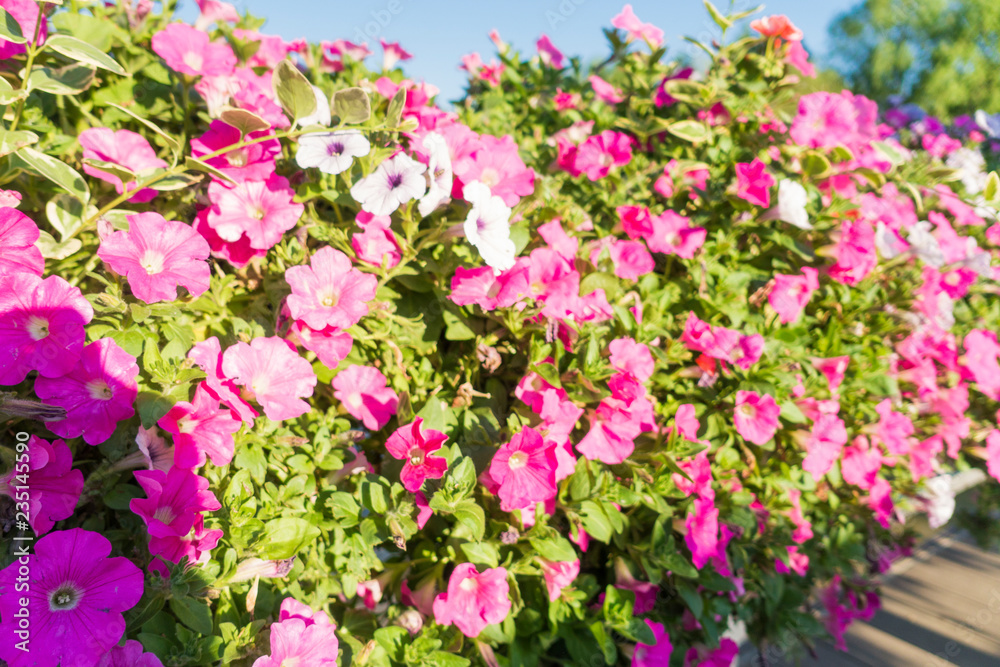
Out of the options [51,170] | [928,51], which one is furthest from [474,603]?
[928,51]

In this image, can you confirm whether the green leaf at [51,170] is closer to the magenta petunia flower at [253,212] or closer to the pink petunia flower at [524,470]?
the magenta petunia flower at [253,212]

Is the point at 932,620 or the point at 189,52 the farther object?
the point at 932,620

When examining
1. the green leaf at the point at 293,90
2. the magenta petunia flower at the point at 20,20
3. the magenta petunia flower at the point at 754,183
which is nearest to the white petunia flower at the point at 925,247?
the magenta petunia flower at the point at 754,183

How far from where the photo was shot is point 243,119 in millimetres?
1050

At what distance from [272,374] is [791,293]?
1.47 metres

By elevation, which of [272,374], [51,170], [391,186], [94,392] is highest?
[391,186]

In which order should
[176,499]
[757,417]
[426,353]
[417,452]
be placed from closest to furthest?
[176,499] → [417,452] → [426,353] → [757,417]

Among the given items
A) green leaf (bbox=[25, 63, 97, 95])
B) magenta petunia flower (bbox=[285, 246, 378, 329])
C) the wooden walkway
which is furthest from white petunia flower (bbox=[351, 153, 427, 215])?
the wooden walkway

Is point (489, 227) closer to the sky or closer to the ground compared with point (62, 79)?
closer to the sky

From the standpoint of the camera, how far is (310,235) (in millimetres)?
1294

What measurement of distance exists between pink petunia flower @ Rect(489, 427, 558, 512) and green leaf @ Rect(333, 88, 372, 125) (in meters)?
0.68

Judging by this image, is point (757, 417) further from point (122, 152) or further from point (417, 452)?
point (122, 152)

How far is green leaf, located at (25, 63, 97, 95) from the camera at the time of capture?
1071 mm

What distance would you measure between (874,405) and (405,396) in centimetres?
160
